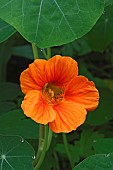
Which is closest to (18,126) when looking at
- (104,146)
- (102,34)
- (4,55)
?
(104,146)

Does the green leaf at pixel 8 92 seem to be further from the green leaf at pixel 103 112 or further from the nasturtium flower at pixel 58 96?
the nasturtium flower at pixel 58 96

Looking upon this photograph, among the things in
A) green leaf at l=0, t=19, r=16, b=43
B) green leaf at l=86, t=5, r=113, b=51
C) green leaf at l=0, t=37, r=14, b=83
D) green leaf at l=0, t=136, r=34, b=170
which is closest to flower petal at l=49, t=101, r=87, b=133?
green leaf at l=0, t=136, r=34, b=170

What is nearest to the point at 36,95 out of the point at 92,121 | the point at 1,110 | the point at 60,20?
the point at 60,20

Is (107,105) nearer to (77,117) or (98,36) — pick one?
(98,36)

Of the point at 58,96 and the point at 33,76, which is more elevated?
the point at 33,76

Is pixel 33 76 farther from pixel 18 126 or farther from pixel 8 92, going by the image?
pixel 8 92

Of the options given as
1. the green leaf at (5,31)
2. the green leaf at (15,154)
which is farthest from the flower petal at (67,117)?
the green leaf at (5,31)
